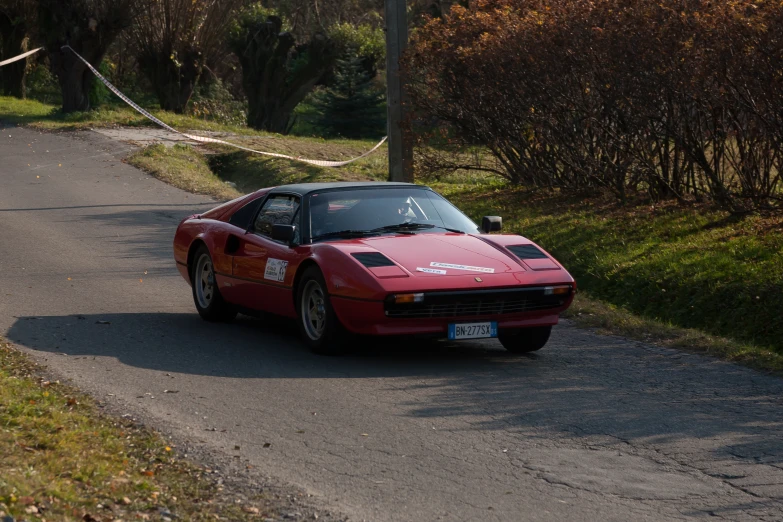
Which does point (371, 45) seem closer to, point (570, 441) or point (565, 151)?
point (565, 151)

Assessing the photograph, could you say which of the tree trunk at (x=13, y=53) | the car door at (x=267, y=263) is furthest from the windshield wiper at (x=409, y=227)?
the tree trunk at (x=13, y=53)

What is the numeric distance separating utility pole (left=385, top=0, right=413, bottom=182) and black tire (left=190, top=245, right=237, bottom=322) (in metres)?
7.76

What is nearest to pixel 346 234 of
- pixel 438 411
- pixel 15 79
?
pixel 438 411

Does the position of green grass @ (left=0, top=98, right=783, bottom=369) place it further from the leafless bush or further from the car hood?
the car hood

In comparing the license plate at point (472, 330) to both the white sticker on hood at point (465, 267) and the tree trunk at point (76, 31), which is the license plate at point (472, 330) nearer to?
the white sticker on hood at point (465, 267)

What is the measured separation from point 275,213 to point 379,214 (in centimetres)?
101

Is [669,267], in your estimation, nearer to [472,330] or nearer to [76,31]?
[472,330]

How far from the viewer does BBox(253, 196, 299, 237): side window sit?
10.2 meters

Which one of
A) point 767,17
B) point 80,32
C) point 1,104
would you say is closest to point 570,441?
point 767,17

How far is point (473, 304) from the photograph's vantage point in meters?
8.81

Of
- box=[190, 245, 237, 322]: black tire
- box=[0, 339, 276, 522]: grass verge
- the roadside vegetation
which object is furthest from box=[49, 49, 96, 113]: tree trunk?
box=[0, 339, 276, 522]: grass verge

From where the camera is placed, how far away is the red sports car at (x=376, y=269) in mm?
8711

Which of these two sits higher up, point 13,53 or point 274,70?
point 13,53

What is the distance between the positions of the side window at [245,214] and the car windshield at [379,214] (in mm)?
885
